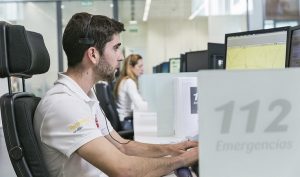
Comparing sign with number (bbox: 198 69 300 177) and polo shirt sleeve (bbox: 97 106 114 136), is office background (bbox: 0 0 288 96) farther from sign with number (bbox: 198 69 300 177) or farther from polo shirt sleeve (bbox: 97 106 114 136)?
sign with number (bbox: 198 69 300 177)

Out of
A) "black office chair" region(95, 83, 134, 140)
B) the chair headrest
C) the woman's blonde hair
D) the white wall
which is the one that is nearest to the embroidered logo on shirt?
the chair headrest

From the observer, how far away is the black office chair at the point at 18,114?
49.7 inches

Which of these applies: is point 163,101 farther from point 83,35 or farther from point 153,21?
point 153,21

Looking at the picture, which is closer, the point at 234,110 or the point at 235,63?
the point at 234,110

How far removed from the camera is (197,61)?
2775mm

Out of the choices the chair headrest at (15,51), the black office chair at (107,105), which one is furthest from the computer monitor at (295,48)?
the black office chair at (107,105)

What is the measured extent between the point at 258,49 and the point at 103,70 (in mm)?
750

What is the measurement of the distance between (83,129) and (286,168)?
63 cm

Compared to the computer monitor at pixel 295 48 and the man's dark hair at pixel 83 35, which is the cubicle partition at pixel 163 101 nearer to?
the computer monitor at pixel 295 48

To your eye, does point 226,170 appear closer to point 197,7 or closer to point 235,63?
point 235,63

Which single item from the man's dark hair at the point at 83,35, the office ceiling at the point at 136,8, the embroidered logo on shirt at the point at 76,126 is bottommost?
the embroidered logo on shirt at the point at 76,126

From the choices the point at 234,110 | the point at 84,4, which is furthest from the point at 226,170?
the point at 84,4

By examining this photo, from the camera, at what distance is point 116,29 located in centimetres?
158

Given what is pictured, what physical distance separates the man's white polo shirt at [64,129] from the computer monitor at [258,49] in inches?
34.4
